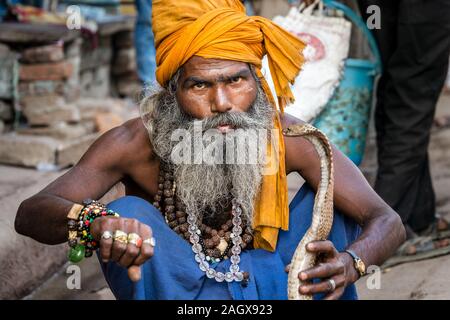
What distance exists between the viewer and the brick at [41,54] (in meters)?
5.96

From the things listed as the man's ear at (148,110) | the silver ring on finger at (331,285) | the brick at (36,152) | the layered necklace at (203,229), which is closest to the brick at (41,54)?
the brick at (36,152)

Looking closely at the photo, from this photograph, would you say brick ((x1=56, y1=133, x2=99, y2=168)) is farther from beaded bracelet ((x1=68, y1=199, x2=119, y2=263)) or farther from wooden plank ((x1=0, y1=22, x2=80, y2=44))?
beaded bracelet ((x1=68, y1=199, x2=119, y2=263))

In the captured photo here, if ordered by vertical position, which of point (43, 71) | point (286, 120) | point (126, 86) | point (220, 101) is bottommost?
point (126, 86)

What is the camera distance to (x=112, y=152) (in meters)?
3.36

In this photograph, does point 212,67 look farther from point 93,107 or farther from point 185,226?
point 93,107

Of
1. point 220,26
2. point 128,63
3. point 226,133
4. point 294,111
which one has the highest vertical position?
point 220,26

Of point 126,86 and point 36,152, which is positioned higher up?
point 36,152

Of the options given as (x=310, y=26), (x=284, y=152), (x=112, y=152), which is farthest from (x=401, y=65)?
(x=112, y=152)

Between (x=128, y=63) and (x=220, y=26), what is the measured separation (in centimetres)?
495

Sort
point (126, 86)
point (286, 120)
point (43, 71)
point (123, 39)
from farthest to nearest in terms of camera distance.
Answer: point (126, 86), point (123, 39), point (43, 71), point (286, 120)

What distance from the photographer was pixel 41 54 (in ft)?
19.6

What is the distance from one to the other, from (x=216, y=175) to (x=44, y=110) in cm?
299

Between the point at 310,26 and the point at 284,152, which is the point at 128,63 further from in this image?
the point at 284,152

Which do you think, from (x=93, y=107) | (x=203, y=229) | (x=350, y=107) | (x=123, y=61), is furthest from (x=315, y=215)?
(x=123, y=61)
